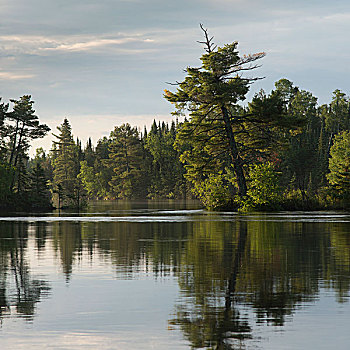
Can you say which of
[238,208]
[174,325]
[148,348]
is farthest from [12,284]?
[238,208]

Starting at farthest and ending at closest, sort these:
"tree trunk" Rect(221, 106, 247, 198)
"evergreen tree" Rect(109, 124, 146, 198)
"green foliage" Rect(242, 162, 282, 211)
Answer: "evergreen tree" Rect(109, 124, 146, 198)
"tree trunk" Rect(221, 106, 247, 198)
"green foliage" Rect(242, 162, 282, 211)

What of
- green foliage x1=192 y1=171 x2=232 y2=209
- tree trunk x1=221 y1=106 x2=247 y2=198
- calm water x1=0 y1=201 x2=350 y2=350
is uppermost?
tree trunk x1=221 y1=106 x2=247 y2=198

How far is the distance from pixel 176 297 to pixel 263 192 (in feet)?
140

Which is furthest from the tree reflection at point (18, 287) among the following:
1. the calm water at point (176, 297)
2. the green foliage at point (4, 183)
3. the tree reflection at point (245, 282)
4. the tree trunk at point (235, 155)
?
the green foliage at point (4, 183)

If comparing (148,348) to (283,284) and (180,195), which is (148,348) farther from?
(180,195)

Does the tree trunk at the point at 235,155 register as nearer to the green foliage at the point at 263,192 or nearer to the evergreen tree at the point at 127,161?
the green foliage at the point at 263,192

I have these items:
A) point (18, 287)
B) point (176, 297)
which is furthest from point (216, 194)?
point (176, 297)

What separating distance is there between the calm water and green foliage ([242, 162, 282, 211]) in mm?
32399

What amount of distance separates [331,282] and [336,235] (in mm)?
12975

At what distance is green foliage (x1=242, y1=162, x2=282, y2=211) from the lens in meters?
52.7

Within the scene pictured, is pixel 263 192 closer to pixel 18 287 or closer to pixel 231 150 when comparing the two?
pixel 231 150

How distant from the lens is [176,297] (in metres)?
10.9

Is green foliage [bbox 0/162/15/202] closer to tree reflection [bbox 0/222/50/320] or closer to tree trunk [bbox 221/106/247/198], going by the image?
tree trunk [bbox 221/106/247/198]

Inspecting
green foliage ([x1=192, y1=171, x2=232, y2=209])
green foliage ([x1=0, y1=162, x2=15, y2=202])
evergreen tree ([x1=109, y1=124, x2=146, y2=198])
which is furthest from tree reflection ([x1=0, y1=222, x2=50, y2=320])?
evergreen tree ([x1=109, y1=124, x2=146, y2=198])
